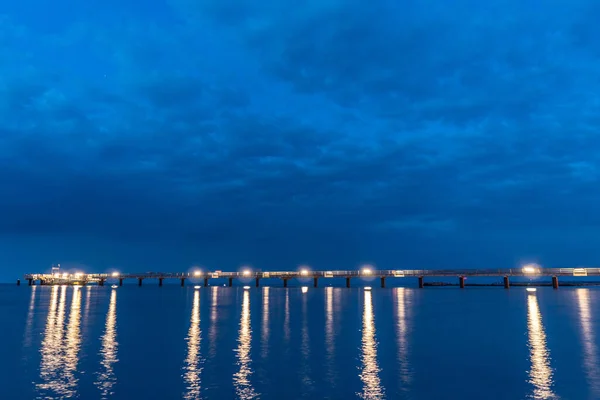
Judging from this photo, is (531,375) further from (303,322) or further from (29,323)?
(29,323)

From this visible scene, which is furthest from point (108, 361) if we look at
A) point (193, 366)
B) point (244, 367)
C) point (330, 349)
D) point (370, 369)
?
point (370, 369)

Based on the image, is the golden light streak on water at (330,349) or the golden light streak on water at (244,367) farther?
the golden light streak on water at (330,349)

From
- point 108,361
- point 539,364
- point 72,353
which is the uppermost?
point 72,353

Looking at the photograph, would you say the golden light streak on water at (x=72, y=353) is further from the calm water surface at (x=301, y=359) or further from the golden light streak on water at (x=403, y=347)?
the golden light streak on water at (x=403, y=347)

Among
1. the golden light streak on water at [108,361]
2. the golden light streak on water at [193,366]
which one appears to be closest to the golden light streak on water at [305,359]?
the golden light streak on water at [193,366]

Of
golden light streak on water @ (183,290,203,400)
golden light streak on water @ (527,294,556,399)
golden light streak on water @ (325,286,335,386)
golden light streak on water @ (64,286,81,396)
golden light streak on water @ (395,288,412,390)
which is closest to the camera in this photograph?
golden light streak on water @ (183,290,203,400)

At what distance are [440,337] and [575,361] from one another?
10562 millimetres

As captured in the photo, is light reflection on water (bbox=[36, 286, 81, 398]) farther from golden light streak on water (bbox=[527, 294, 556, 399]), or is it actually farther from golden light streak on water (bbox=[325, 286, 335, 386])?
golden light streak on water (bbox=[527, 294, 556, 399])

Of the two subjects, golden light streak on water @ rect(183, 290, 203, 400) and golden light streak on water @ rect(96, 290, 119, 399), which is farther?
golden light streak on water @ rect(96, 290, 119, 399)

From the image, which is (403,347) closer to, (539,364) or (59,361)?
(539,364)

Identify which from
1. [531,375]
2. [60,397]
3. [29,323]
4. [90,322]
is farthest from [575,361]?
[29,323]

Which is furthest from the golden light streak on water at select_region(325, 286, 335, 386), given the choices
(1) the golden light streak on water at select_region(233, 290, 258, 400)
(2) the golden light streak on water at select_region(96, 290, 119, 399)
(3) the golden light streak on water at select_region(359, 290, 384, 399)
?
(2) the golden light streak on water at select_region(96, 290, 119, 399)

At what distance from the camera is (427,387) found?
21000 mm

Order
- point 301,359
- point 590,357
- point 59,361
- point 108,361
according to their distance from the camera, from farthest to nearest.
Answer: point 590,357 → point 301,359 → point 108,361 → point 59,361
